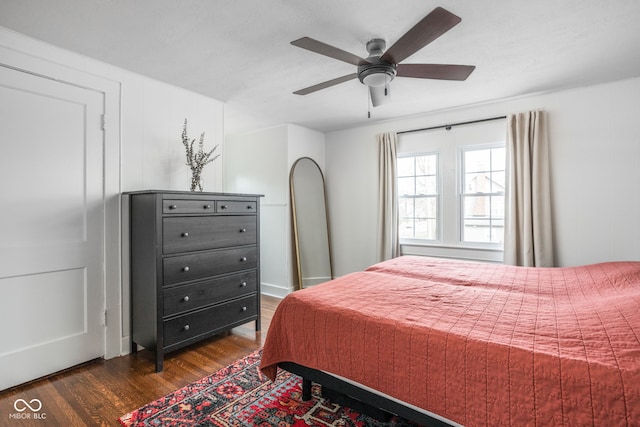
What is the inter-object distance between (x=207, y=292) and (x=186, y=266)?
0.32 meters

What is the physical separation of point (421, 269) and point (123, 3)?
9.08 feet

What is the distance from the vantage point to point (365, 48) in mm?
2338

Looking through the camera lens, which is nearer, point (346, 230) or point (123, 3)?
point (123, 3)

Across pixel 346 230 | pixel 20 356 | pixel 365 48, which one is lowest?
pixel 20 356

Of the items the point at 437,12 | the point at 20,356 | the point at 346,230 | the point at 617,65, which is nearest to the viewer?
the point at 437,12

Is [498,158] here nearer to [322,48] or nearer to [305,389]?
[322,48]

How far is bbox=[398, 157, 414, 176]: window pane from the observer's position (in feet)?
14.2

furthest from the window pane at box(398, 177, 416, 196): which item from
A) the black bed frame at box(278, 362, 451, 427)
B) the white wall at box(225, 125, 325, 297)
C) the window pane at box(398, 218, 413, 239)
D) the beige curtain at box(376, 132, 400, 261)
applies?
the black bed frame at box(278, 362, 451, 427)

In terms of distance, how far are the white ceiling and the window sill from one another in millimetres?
1772

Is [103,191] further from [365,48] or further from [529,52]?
[529,52]

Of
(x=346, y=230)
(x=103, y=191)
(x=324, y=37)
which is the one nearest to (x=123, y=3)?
(x=324, y=37)

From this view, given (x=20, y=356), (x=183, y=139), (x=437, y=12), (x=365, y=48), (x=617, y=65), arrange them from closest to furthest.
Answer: (x=437, y=12)
(x=20, y=356)
(x=365, y=48)
(x=617, y=65)
(x=183, y=139)

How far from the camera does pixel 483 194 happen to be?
3801 mm

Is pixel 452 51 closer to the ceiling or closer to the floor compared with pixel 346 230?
closer to the ceiling
